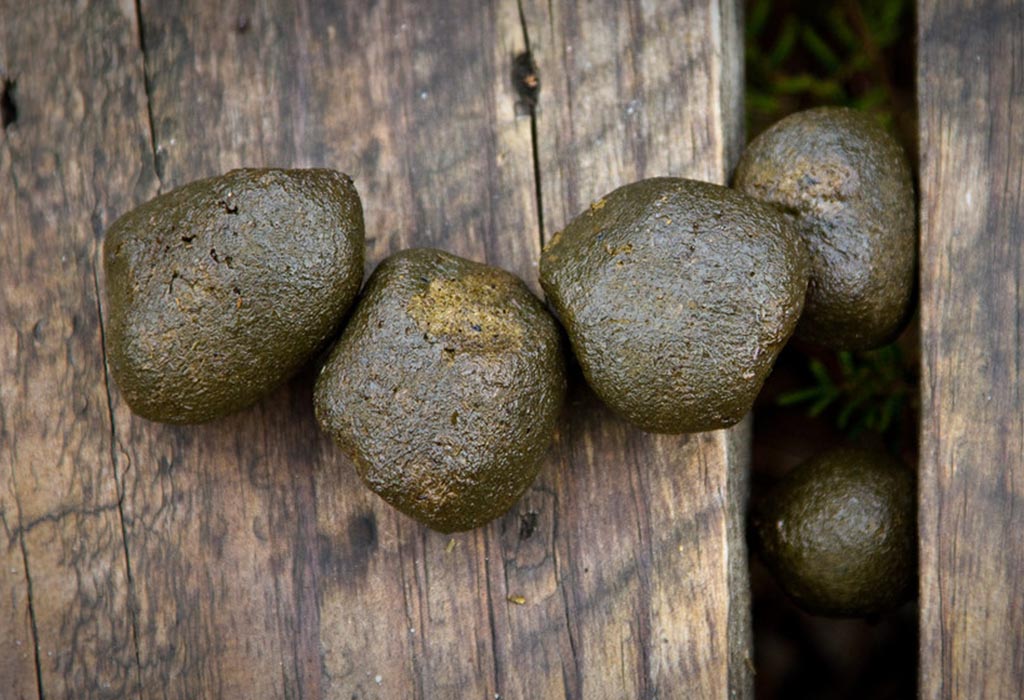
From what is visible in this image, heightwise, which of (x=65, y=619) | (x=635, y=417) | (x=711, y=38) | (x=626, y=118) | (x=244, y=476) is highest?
(x=711, y=38)

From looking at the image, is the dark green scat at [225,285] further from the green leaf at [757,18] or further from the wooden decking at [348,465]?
the green leaf at [757,18]

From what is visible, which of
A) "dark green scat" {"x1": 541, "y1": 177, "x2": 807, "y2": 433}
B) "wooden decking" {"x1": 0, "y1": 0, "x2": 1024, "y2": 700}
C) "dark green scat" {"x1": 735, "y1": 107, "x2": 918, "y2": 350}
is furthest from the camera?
"wooden decking" {"x1": 0, "y1": 0, "x2": 1024, "y2": 700}

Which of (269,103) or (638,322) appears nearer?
(638,322)

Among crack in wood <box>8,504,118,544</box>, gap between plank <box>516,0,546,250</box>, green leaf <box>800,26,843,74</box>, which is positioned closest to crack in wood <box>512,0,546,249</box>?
gap between plank <box>516,0,546,250</box>

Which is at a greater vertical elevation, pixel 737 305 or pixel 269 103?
pixel 269 103

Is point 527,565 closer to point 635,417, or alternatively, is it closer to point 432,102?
point 635,417

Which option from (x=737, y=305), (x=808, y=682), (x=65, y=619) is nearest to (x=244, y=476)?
(x=65, y=619)

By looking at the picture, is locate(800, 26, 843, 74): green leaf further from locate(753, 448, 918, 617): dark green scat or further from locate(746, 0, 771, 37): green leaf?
locate(753, 448, 918, 617): dark green scat
